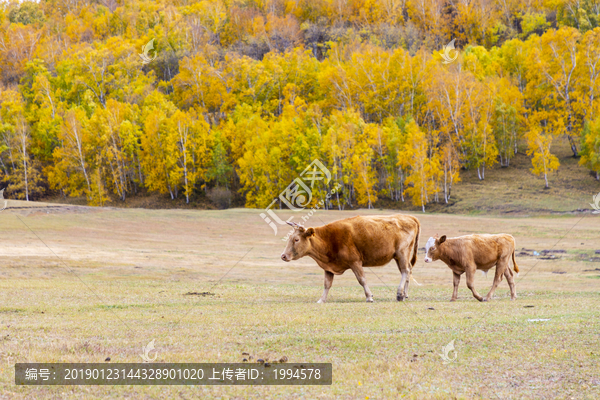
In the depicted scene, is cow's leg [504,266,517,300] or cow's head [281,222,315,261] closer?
cow's head [281,222,315,261]

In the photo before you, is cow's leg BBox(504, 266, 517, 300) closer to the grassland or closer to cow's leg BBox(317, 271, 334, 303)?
the grassland

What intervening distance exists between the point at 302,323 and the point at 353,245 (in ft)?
16.5

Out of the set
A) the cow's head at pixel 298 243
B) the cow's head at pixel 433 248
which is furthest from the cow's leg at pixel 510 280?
the cow's head at pixel 298 243

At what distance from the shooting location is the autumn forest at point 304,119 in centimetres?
7812

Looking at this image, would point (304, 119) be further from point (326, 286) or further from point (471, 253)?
point (326, 286)

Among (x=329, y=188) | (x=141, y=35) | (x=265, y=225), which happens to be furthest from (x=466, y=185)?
(x=141, y=35)

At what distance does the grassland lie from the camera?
7895mm

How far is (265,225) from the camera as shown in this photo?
2136 inches

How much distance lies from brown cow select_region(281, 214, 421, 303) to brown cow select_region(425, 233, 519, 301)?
3.41 feet

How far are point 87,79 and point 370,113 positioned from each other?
205 ft

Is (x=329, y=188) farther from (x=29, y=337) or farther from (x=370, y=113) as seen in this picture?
(x=29, y=337)

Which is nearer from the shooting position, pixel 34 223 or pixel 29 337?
pixel 29 337

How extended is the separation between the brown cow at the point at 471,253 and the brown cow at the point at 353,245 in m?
1.04

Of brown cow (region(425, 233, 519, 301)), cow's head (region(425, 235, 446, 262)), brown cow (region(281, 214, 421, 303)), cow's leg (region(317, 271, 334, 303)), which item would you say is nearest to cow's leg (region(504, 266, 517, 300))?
brown cow (region(425, 233, 519, 301))
